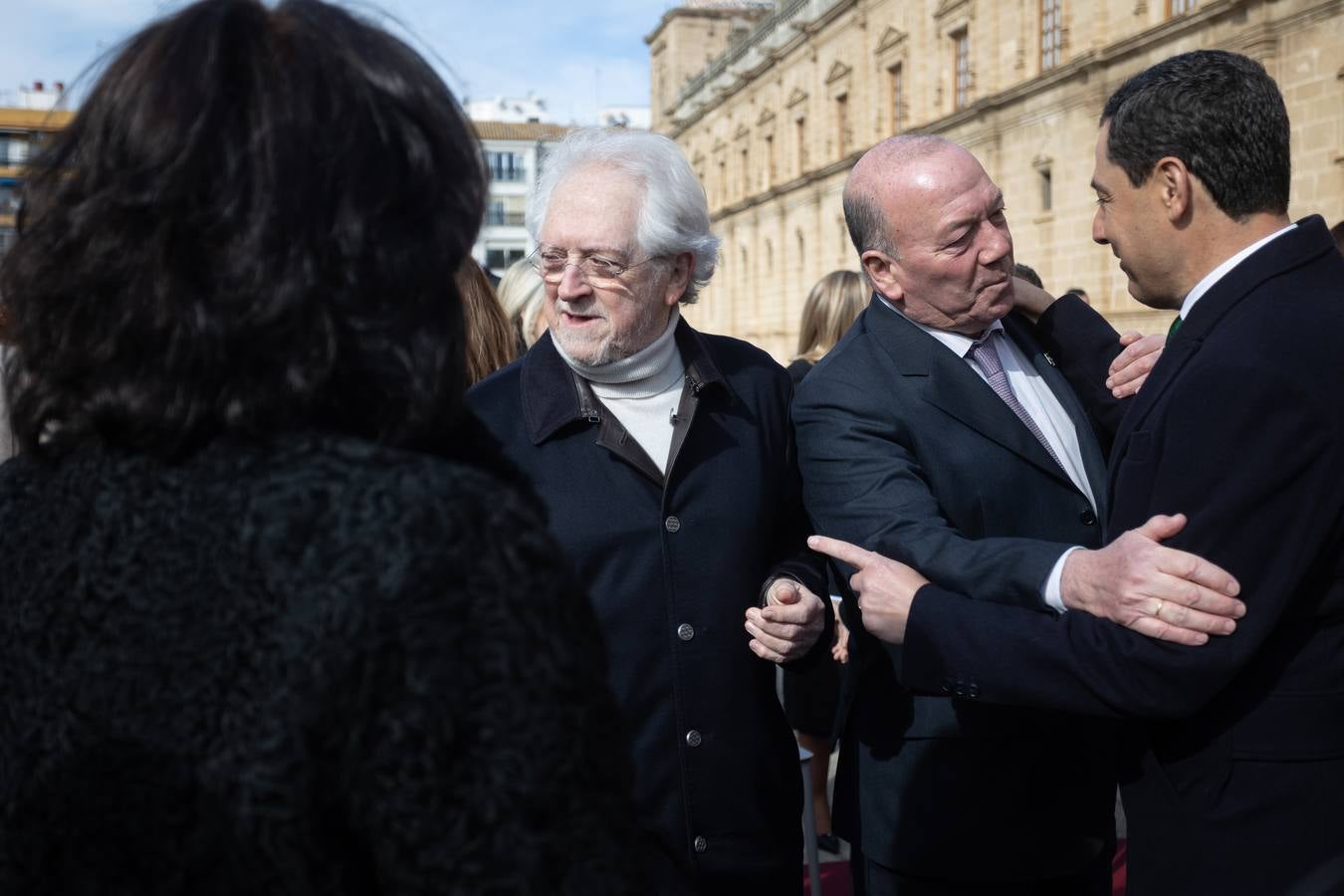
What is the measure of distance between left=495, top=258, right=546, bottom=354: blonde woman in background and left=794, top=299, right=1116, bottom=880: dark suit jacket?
253 cm

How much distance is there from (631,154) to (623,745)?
185 cm

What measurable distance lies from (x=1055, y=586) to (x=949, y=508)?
14.4 inches

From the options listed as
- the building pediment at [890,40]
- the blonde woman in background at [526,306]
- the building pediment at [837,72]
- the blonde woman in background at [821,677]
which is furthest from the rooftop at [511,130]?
the blonde woman in background at [526,306]

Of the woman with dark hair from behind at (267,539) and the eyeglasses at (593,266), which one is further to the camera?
the eyeglasses at (593,266)

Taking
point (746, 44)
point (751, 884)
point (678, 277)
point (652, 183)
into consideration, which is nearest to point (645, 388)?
point (678, 277)

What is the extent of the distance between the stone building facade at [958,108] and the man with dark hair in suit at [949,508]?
1649 centimetres

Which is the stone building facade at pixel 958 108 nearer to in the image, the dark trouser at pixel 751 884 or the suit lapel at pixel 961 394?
the suit lapel at pixel 961 394

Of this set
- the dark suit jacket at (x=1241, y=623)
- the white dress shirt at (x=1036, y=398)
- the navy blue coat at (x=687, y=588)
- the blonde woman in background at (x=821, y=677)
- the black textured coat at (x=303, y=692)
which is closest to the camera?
the black textured coat at (x=303, y=692)

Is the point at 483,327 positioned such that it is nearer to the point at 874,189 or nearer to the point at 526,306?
the point at 526,306

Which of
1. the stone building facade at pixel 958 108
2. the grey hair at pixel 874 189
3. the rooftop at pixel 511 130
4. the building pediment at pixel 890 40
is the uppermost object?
the rooftop at pixel 511 130

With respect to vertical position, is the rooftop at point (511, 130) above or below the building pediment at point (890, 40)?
above

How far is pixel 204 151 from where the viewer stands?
3.91ft

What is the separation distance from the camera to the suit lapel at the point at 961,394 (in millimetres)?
2723

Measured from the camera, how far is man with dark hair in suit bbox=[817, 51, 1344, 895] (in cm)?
202
